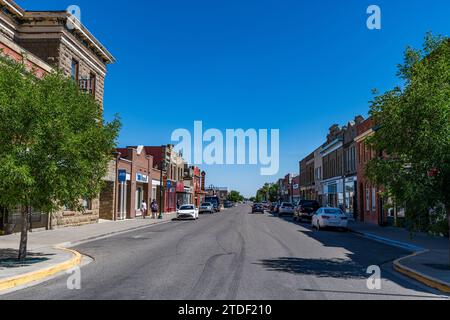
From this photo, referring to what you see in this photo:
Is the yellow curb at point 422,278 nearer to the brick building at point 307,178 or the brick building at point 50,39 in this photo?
the brick building at point 50,39

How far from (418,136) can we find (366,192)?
26486 millimetres

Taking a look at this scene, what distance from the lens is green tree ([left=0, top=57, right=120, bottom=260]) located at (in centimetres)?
1148

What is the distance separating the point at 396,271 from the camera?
1202 cm

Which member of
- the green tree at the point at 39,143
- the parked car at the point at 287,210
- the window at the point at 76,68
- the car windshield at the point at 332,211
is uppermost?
the window at the point at 76,68

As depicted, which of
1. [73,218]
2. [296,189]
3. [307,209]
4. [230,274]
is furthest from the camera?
[296,189]

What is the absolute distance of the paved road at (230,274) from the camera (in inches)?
336

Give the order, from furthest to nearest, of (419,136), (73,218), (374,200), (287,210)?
1. (287,210)
2. (374,200)
3. (73,218)
4. (419,136)

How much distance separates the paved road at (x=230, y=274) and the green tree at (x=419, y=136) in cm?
Answer: 221

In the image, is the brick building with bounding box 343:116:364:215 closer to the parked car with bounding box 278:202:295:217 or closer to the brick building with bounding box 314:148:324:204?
the parked car with bounding box 278:202:295:217

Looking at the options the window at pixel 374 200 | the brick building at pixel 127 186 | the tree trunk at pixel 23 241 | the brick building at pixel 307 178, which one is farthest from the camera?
the brick building at pixel 307 178

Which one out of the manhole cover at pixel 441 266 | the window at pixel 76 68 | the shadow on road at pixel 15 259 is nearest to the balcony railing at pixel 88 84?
the window at pixel 76 68

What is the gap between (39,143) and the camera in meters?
11.7

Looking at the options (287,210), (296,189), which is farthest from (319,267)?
(296,189)

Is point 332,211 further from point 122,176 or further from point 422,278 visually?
point 122,176
